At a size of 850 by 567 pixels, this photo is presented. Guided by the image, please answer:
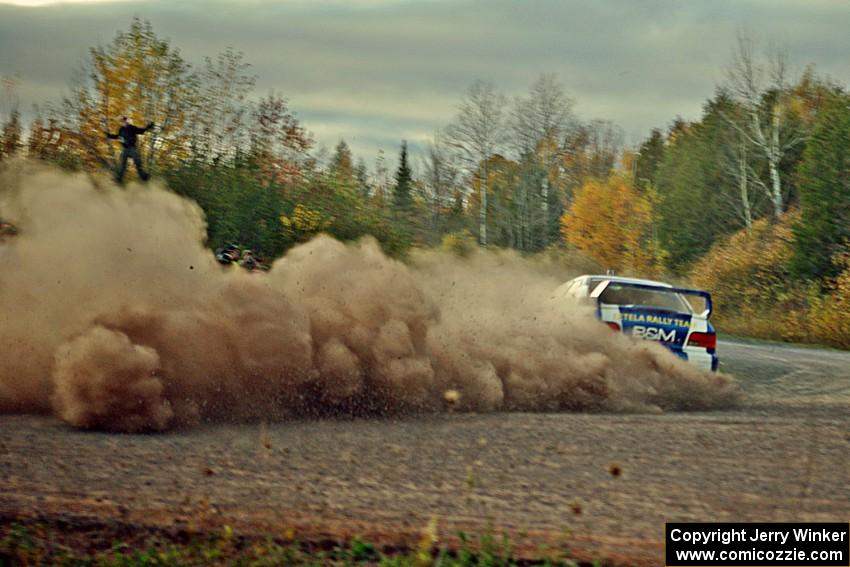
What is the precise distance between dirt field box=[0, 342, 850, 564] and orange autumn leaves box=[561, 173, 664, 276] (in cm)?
5361

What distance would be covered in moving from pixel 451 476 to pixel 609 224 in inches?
2343

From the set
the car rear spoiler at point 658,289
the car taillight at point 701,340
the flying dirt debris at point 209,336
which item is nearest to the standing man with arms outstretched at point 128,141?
the flying dirt debris at point 209,336

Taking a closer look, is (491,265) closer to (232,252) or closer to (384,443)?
(232,252)

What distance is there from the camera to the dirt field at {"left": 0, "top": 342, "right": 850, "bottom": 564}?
6902 millimetres

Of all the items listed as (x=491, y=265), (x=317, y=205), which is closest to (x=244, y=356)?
(x=491, y=265)

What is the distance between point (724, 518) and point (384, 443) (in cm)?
379

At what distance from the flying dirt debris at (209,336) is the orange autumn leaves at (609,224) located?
2019 inches

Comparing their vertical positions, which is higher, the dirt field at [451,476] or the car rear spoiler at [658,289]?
the car rear spoiler at [658,289]

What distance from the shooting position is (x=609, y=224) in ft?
219

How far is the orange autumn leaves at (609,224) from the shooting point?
214 ft

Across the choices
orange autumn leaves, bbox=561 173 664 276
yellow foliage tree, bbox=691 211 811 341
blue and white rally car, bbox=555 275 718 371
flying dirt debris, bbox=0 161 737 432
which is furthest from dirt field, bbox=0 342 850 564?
orange autumn leaves, bbox=561 173 664 276

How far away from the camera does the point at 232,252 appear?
58.3 feet

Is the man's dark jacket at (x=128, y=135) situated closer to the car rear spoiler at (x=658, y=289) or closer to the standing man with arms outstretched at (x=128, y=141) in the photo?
the standing man with arms outstretched at (x=128, y=141)

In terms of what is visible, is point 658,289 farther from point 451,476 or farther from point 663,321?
point 451,476
